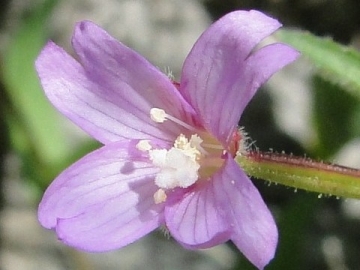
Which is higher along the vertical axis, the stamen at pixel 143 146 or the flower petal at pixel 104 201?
the stamen at pixel 143 146

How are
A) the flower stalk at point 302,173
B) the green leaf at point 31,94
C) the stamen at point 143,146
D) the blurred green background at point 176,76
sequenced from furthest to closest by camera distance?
the green leaf at point 31,94 → the blurred green background at point 176,76 → the stamen at point 143,146 → the flower stalk at point 302,173

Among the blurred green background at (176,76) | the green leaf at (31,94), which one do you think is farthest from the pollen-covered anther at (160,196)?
the green leaf at (31,94)

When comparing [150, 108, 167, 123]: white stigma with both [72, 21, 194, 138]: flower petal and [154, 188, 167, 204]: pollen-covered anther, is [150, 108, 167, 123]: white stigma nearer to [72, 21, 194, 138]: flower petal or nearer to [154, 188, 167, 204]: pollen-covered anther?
[72, 21, 194, 138]: flower petal

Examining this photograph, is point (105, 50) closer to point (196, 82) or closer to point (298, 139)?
point (196, 82)

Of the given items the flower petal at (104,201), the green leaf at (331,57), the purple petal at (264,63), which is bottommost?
the flower petal at (104,201)

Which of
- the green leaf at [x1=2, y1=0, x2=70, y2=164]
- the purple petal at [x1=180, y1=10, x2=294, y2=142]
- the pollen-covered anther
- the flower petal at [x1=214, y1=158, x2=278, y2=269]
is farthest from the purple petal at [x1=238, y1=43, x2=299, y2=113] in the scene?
the green leaf at [x1=2, y1=0, x2=70, y2=164]

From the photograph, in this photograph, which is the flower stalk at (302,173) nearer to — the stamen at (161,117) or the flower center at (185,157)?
the flower center at (185,157)

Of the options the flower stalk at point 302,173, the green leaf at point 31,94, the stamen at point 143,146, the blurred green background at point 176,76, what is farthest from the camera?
the green leaf at point 31,94

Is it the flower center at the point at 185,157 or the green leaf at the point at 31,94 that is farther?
the green leaf at the point at 31,94
